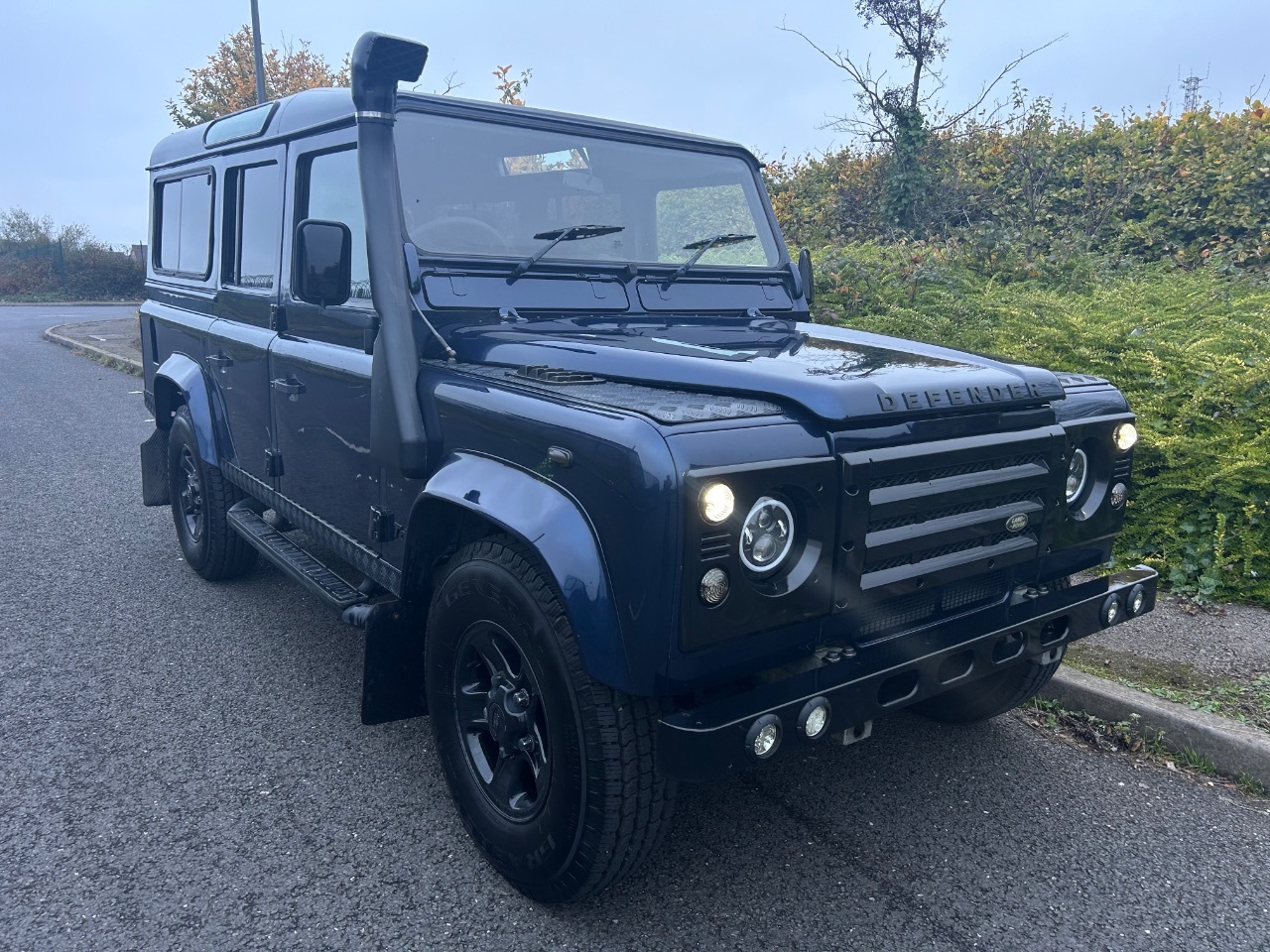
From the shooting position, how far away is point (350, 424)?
327 centimetres

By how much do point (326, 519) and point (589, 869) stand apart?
185 cm

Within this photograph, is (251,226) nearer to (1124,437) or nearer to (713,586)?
(713,586)

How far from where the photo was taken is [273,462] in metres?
4.02

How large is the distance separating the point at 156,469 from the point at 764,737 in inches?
178

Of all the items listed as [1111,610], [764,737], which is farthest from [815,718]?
[1111,610]

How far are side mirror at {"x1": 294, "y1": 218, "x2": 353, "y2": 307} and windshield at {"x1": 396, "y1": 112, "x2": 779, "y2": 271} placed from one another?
8.8 inches

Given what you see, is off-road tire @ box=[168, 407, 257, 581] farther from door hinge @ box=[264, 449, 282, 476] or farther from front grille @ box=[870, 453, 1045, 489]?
front grille @ box=[870, 453, 1045, 489]

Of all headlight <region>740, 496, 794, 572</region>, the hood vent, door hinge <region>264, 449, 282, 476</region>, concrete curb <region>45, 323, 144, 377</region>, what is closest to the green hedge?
the hood vent

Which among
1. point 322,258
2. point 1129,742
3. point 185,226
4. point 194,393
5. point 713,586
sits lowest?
point 1129,742

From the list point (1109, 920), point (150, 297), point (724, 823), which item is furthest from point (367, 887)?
point (150, 297)

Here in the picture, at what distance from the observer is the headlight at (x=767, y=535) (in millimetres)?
2125

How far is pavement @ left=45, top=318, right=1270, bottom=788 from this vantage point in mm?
3213

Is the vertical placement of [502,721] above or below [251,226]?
below

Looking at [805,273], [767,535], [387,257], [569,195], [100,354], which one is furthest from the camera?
[100,354]
